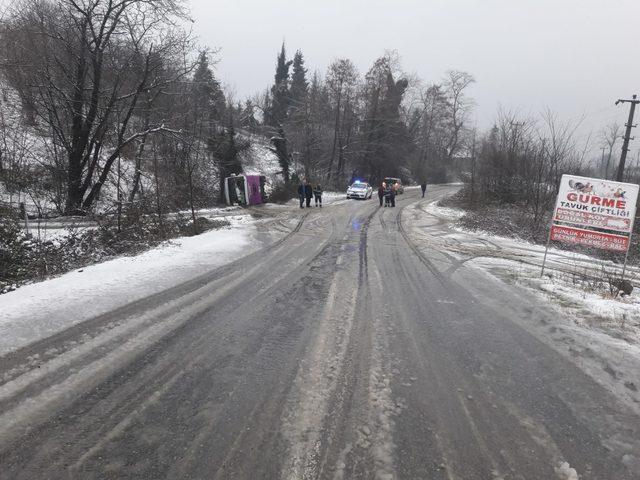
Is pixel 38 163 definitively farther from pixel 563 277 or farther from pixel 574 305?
pixel 574 305

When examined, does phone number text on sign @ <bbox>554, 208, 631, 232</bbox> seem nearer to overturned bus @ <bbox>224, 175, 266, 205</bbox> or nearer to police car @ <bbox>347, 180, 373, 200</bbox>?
overturned bus @ <bbox>224, 175, 266, 205</bbox>

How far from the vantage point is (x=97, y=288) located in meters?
7.29

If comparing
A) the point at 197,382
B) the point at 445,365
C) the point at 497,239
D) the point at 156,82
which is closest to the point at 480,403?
the point at 445,365

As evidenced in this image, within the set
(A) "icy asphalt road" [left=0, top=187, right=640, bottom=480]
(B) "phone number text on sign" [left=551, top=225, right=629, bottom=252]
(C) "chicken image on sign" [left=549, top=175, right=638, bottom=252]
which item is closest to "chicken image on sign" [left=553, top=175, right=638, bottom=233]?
(C) "chicken image on sign" [left=549, top=175, right=638, bottom=252]

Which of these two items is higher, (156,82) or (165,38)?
(165,38)

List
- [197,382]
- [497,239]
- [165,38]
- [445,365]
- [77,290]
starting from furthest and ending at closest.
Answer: [165,38]
[497,239]
[77,290]
[445,365]
[197,382]

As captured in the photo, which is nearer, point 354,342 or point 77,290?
point 354,342

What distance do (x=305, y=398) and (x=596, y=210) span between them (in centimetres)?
938

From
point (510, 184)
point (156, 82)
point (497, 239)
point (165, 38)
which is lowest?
point (497, 239)

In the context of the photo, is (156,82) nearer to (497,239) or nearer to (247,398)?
(497,239)

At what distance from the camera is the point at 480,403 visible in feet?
13.2

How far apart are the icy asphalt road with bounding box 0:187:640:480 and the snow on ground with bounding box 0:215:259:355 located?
17.1 inches

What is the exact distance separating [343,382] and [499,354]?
2.23 meters

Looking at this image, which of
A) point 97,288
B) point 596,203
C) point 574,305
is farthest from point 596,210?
point 97,288
